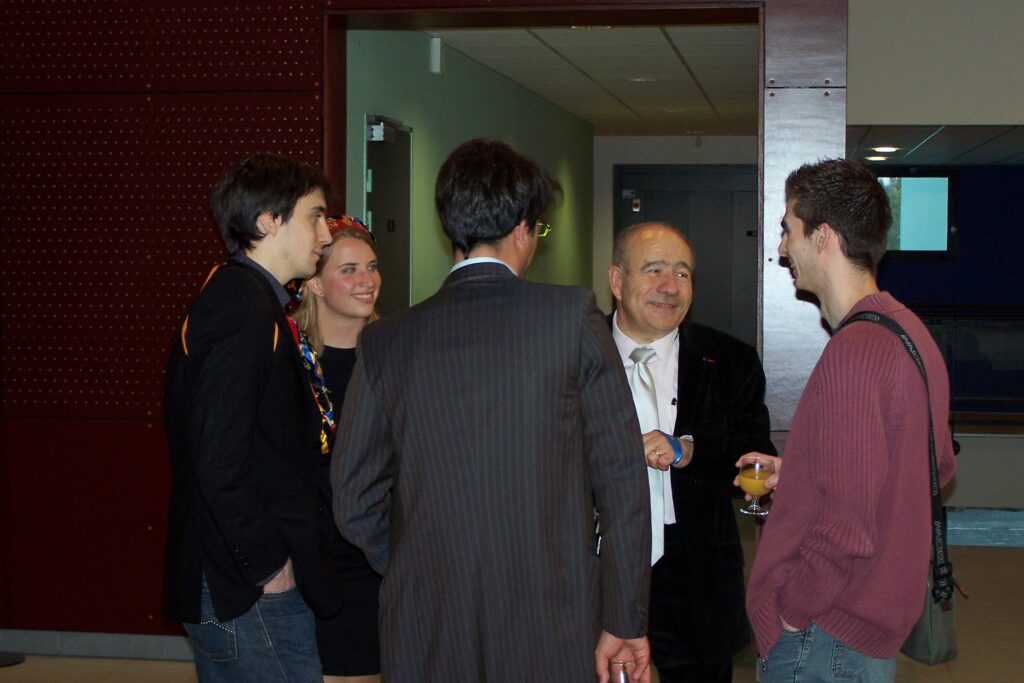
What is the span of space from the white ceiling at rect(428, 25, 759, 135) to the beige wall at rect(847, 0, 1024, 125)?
237 centimetres

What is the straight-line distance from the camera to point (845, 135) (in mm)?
4172

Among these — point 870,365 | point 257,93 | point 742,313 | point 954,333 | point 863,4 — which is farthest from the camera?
point 742,313

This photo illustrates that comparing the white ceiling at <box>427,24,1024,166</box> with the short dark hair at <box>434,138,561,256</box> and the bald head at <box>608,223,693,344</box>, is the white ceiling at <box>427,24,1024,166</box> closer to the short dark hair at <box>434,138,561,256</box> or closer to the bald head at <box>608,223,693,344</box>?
the bald head at <box>608,223,693,344</box>

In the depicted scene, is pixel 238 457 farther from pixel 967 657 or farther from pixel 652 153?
pixel 652 153

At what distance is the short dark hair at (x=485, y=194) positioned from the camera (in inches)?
82.0

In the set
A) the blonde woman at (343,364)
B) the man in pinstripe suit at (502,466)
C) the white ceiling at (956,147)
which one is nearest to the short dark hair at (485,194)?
the man in pinstripe suit at (502,466)

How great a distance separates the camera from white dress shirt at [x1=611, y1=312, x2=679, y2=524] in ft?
9.87

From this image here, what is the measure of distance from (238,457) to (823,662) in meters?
1.19

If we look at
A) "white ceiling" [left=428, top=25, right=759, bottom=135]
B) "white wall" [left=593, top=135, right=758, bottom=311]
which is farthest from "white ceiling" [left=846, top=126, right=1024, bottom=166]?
"white wall" [left=593, top=135, right=758, bottom=311]

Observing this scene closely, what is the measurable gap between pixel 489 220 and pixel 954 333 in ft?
23.2

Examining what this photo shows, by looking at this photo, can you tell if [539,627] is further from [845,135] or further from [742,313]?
[742,313]

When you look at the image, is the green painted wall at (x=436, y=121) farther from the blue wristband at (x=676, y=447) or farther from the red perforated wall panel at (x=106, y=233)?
the blue wristband at (x=676, y=447)

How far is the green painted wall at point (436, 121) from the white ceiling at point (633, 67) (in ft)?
0.58

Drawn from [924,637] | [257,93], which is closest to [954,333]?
[257,93]
